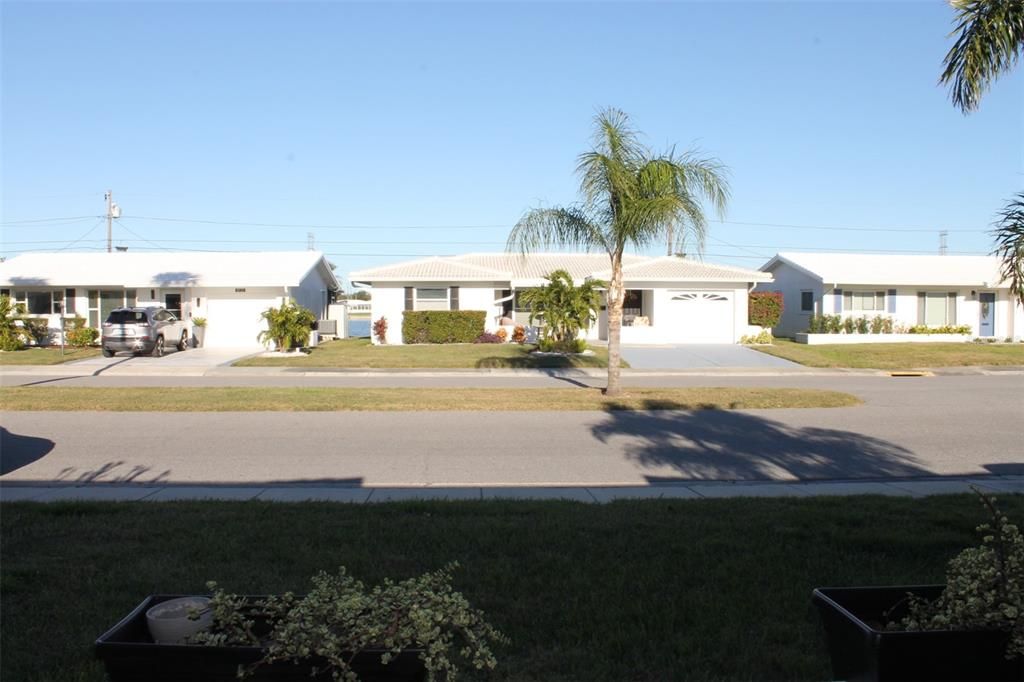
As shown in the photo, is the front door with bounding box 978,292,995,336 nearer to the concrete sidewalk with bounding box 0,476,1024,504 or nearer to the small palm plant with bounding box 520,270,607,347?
the small palm plant with bounding box 520,270,607,347

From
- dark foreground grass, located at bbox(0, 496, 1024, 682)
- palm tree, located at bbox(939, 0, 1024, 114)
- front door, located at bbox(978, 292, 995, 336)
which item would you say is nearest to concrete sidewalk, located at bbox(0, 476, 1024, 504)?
dark foreground grass, located at bbox(0, 496, 1024, 682)

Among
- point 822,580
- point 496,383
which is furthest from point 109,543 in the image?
point 496,383

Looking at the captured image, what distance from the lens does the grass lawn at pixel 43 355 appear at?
2891 cm

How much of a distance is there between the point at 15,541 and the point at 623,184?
1283cm

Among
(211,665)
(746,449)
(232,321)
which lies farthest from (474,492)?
(232,321)

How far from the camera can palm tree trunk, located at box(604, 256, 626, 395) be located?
18.4 m

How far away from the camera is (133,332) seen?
30797mm

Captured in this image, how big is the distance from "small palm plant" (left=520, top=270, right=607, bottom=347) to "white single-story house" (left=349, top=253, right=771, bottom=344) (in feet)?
16.6

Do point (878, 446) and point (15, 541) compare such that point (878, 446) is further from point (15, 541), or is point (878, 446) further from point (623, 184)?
point (15, 541)

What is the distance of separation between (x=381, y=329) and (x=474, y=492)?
2934 centimetres

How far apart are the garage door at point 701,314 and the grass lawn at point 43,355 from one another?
912 inches

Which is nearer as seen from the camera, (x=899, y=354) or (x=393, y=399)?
(x=393, y=399)

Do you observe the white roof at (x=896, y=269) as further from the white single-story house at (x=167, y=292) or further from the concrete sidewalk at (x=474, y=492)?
the concrete sidewalk at (x=474, y=492)

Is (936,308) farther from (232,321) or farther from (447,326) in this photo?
(232,321)
